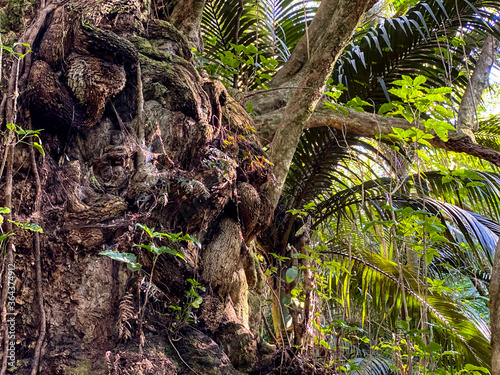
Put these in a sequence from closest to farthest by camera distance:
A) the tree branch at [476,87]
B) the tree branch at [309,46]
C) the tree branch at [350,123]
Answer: the tree branch at [350,123], the tree branch at [309,46], the tree branch at [476,87]

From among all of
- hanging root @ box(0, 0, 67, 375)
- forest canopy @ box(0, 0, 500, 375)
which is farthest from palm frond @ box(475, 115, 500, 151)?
hanging root @ box(0, 0, 67, 375)

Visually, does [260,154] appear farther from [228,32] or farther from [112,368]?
[228,32]

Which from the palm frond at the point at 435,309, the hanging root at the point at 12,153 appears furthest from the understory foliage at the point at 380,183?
the hanging root at the point at 12,153

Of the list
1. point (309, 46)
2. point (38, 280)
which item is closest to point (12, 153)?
point (38, 280)

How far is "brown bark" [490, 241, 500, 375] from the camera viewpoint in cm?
143

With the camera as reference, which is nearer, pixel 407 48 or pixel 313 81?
pixel 313 81

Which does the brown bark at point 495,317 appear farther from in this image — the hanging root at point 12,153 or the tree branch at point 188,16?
the tree branch at point 188,16

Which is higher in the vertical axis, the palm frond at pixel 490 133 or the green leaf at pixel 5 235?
the palm frond at pixel 490 133

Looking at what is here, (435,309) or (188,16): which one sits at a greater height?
(188,16)

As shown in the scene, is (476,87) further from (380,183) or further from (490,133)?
(380,183)

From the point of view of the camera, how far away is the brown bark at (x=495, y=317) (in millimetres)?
1430

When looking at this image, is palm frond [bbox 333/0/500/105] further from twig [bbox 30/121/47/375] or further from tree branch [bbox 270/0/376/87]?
twig [bbox 30/121/47/375]

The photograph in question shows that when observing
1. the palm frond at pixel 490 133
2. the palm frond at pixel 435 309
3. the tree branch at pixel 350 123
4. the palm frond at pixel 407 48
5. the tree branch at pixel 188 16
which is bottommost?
the palm frond at pixel 435 309

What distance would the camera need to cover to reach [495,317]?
1499 millimetres
